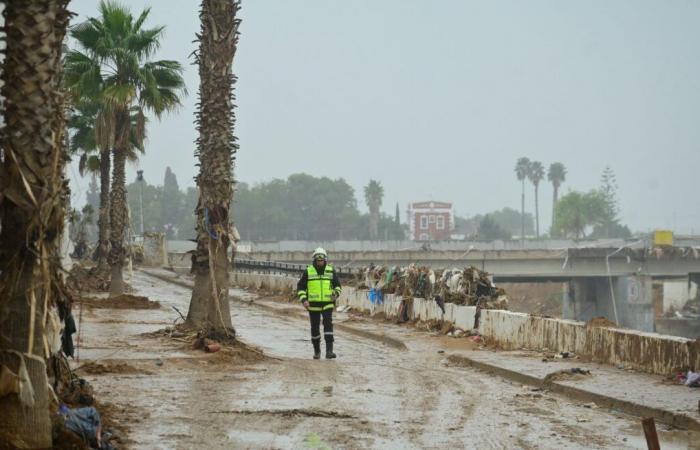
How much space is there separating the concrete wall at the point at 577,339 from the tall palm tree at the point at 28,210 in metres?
8.92

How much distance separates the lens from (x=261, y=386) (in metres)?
13.6

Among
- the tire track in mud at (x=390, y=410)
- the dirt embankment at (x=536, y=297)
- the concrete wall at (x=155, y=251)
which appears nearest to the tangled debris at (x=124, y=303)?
the tire track in mud at (x=390, y=410)

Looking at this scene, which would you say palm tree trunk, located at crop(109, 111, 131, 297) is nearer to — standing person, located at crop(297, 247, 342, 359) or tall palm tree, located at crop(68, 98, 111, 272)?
tall palm tree, located at crop(68, 98, 111, 272)

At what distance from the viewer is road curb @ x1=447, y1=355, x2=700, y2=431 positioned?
11188 mm

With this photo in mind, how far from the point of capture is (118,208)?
1415 inches

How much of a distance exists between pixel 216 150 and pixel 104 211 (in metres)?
26.4

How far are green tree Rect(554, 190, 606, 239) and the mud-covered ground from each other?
16429 centimetres

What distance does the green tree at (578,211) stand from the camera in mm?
180375

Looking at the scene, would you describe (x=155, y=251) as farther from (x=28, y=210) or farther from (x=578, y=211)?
(x=578, y=211)

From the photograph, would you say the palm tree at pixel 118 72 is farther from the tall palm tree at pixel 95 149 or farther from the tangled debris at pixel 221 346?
the tangled debris at pixel 221 346

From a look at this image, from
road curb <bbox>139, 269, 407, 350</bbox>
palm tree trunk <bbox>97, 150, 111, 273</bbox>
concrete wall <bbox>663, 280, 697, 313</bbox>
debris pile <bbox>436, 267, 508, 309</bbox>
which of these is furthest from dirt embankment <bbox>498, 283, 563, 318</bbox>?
debris pile <bbox>436, 267, 508, 309</bbox>

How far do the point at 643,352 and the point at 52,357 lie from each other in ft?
29.7

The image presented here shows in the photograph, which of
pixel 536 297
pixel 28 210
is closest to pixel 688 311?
pixel 536 297

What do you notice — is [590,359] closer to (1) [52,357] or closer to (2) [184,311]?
(1) [52,357]
